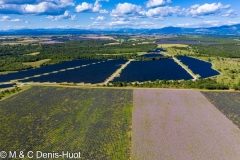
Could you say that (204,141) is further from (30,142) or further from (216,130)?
(30,142)

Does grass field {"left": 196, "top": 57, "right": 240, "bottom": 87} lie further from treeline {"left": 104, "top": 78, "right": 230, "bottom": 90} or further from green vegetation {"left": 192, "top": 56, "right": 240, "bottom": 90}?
treeline {"left": 104, "top": 78, "right": 230, "bottom": 90}

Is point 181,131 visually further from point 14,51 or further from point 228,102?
point 14,51

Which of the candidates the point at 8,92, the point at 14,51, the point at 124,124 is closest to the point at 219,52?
the point at 124,124

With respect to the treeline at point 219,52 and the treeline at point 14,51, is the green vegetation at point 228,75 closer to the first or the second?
the treeline at point 219,52

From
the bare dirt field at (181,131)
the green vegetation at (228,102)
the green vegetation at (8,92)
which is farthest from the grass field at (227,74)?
the green vegetation at (8,92)

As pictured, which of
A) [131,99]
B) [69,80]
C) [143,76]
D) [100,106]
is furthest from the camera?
[143,76]

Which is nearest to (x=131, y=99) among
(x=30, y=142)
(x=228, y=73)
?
(x=30, y=142)

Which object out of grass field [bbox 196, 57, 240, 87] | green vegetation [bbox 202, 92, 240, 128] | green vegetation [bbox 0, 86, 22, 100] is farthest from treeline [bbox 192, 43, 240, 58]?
green vegetation [bbox 0, 86, 22, 100]
